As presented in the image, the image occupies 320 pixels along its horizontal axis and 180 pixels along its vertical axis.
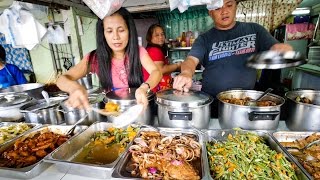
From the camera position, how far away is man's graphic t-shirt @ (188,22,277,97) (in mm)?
2512

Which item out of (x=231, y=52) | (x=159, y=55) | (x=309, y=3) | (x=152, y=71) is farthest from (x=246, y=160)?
(x=309, y=3)

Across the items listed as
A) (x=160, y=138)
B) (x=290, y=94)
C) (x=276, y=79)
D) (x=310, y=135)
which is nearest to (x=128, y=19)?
(x=160, y=138)

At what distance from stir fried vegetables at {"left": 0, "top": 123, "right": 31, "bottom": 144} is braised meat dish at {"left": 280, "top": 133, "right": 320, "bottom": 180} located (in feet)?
7.78

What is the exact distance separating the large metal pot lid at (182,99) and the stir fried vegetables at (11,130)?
138cm

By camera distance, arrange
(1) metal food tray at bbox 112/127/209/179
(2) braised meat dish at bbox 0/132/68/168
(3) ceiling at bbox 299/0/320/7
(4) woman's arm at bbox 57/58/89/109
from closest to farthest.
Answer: (1) metal food tray at bbox 112/127/209/179 → (2) braised meat dish at bbox 0/132/68/168 → (4) woman's arm at bbox 57/58/89/109 → (3) ceiling at bbox 299/0/320/7

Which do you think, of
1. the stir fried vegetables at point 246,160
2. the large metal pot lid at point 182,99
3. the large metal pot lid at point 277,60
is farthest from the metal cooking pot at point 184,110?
the large metal pot lid at point 277,60

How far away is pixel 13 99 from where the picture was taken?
7.36 feet

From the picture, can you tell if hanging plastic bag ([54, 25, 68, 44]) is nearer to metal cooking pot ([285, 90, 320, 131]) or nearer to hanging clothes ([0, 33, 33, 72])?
hanging clothes ([0, 33, 33, 72])

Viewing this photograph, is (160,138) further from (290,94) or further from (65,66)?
(65,66)

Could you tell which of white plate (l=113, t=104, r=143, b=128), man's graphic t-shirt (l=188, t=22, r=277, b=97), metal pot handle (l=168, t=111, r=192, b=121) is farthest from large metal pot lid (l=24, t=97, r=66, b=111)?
man's graphic t-shirt (l=188, t=22, r=277, b=97)

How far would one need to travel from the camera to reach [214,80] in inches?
102

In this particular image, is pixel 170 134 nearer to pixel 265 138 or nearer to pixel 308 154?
pixel 265 138

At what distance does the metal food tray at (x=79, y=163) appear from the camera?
124cm

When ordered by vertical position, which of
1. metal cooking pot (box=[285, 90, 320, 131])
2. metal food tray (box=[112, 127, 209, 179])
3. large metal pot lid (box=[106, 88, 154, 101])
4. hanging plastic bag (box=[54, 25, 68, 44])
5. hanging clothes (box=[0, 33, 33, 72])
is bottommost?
metal food tray (box=[112, 127, 209, 179])
